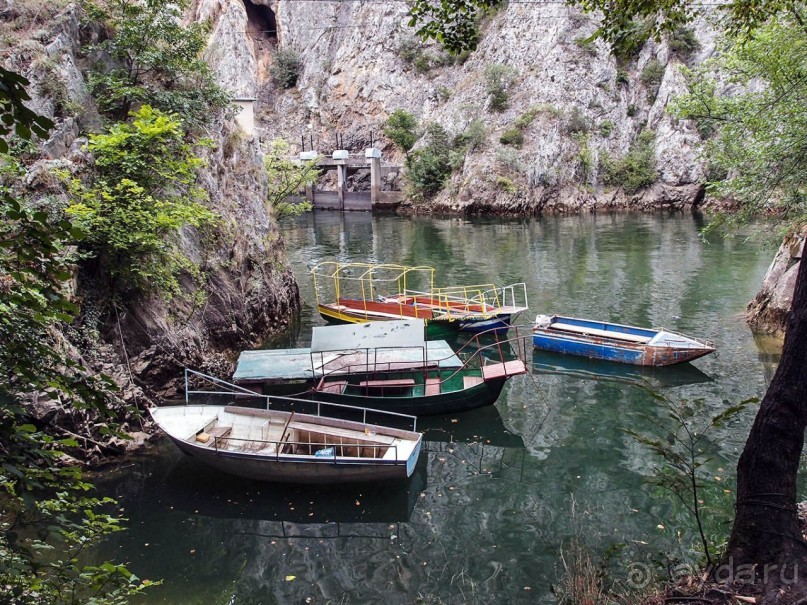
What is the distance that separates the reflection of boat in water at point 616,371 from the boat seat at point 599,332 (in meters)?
1.18

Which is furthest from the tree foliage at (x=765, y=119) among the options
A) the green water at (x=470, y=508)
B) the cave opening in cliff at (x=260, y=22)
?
the cave opening in cliff at (x=260, y=22)

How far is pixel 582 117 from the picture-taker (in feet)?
215

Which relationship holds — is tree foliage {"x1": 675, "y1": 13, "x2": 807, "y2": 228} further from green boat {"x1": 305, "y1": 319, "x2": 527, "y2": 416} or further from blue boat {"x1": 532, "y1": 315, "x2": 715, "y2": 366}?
green boat {"x1": 305, "y1": 319, "x2": 527, "y2": 416}

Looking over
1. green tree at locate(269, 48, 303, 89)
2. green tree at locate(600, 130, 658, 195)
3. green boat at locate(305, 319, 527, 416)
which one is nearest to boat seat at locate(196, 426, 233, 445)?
green boat at locate(305, 319, 527, 416)

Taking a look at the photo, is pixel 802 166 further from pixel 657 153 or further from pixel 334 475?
pixel 657 153

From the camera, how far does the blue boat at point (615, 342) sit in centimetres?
1853

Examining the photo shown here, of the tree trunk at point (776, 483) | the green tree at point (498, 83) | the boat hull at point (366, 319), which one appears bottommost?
the boat hull at point (366, 319)

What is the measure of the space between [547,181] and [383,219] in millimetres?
18015

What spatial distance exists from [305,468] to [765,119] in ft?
52.9

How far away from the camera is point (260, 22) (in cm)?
9412

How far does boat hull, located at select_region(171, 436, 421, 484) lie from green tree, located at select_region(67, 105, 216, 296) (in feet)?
16.6

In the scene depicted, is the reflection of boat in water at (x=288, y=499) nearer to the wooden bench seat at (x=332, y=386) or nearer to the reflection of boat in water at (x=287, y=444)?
the reflection of boat in water at (x=287, y=444)

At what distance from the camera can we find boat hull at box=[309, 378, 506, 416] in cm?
1539

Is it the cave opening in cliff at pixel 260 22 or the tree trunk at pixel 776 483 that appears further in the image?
the cave opening in cliff at pixel 260 22
